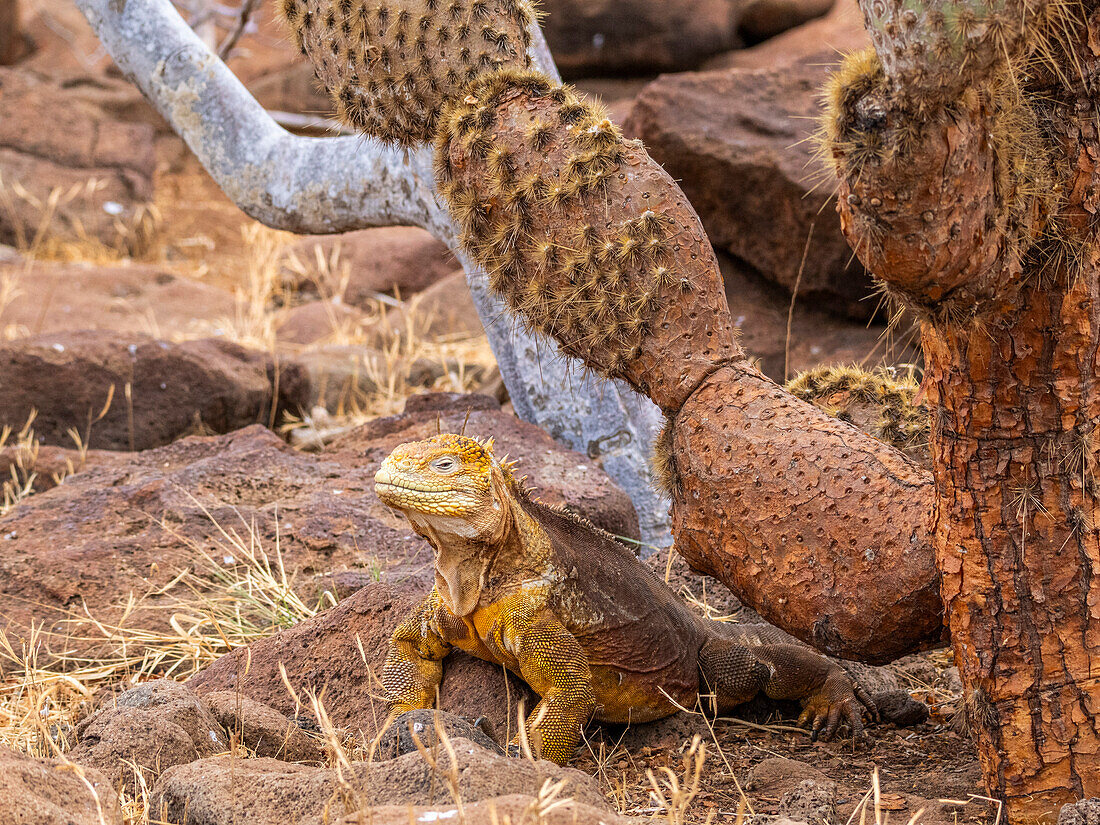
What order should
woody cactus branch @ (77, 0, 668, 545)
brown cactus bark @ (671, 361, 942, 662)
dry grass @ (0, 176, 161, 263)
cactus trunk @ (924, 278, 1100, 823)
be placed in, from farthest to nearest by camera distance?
dry grass @ (0, 176, 161, 263)
woody cactus branch @ (77, 0, 668, 545)
brown cactus bark @ (671, 361, 942, 662)
cactus trunk @ (924, 278, 1100, 823)

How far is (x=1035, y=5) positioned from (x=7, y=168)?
13.5m

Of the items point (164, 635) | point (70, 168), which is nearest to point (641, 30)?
point (70, 168)

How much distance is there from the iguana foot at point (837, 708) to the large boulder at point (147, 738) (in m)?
1.84

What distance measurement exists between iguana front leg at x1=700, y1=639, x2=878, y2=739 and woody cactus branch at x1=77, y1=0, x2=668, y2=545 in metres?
1.55

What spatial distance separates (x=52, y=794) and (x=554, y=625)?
1.41 m

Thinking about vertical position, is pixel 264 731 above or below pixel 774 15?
below

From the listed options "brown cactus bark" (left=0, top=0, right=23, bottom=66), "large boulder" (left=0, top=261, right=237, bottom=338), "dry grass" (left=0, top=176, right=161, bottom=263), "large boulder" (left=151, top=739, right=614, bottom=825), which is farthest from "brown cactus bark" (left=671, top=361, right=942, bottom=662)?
"brown cactus bark" (left=0, top=0, right=23, bottom=66)

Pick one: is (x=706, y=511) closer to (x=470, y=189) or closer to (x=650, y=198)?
(x=650, y=198)

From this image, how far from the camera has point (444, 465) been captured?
3111 millimetres

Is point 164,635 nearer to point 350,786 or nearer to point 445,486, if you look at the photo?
point 445,486

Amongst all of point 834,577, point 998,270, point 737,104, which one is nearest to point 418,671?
point 834,577

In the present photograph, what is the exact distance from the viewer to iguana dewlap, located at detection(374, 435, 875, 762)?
3117mm

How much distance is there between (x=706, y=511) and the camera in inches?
118

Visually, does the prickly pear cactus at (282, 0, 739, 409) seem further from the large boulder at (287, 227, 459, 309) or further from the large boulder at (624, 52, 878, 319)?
the large boulder at (287, 227, 459, 309)
